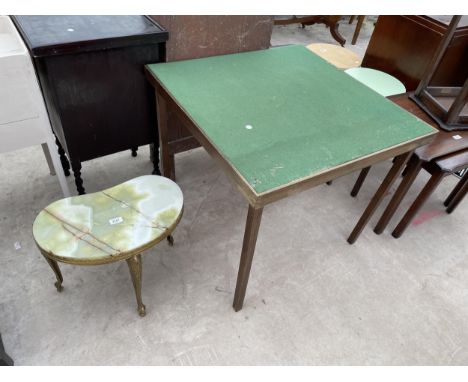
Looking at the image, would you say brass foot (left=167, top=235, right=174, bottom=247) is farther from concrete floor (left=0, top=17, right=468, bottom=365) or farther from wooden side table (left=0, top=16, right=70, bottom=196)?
wooden side table (left=0, top=16, right=70, bottom=196)

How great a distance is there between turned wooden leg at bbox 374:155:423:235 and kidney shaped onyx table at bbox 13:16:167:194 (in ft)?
4.18

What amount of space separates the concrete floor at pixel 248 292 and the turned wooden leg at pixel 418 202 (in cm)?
7

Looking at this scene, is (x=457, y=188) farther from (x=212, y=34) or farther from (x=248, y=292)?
(x=212, y=34)

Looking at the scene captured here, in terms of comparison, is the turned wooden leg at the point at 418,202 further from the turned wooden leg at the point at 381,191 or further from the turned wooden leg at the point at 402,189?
the turned wooden leg at the point at 381,191

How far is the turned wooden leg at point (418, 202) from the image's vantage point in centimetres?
164

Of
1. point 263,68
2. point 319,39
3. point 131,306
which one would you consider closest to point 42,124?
point 131,306

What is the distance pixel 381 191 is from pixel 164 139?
42.9 inches

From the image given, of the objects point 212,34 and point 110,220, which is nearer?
point 110,220

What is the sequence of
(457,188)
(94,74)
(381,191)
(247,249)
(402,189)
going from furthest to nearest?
(457,188), (402,189), (381,191), (94,74), (247,249)

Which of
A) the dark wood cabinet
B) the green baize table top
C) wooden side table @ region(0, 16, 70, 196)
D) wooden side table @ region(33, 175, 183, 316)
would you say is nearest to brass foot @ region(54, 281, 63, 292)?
wooden side table @ region(33, 175, 183, 316)

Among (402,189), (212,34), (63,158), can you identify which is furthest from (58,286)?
(402,189)

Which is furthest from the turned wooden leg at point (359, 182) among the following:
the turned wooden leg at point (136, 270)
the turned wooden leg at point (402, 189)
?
the turned wooden leg at point (136, 270)

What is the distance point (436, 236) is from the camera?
199cm

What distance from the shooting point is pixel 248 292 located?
1.63m
